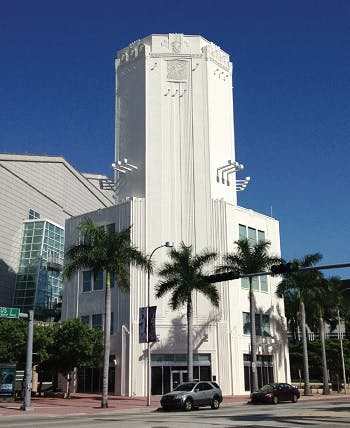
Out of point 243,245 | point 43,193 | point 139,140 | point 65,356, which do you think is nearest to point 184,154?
point 139,140

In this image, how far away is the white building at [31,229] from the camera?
79750 mm

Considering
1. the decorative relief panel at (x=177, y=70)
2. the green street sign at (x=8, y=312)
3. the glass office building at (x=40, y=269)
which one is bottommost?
the green street sign at (x=8, y=312)

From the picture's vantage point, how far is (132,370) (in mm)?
55750

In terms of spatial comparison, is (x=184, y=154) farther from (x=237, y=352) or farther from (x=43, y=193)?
(x=43, y=193)

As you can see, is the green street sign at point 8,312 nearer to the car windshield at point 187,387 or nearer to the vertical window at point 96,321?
the car windshield at point 187,387

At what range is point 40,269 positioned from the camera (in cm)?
8031

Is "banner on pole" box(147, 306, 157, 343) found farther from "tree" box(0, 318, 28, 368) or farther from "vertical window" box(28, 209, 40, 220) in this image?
"vertical window" box(28, 209, 40, 220)

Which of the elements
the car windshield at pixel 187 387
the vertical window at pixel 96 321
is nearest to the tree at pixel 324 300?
the vertical window at pixel 96 321

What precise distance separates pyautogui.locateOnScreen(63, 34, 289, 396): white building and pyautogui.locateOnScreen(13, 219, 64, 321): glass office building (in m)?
15.4

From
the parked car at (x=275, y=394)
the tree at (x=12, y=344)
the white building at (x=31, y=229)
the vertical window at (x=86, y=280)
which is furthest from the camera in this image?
the white building at (x=31, y=229)

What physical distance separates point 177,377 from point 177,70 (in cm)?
3581

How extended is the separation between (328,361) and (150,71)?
44.8 meters

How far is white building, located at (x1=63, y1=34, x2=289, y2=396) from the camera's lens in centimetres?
5709

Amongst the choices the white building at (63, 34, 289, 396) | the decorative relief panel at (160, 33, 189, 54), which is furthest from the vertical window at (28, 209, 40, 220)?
the decorative relief panel at (160, 33, 189, 54)
